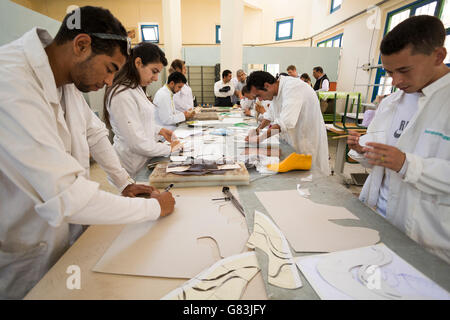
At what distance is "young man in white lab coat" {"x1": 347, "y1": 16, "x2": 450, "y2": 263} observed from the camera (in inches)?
37.1

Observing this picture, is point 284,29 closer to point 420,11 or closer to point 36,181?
point 420,11

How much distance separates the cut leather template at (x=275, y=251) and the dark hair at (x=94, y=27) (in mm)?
780

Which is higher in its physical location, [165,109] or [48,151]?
[48,151]

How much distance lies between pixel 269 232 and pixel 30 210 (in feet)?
2.63

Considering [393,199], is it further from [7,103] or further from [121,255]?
[7,103]

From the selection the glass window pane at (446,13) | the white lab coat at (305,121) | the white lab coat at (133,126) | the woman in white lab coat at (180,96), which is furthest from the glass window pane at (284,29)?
the white lab coat at (133,126)

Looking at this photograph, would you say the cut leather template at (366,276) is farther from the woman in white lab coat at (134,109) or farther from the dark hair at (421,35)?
the woman in white lab coat at (134,109)

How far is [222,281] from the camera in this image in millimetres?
646

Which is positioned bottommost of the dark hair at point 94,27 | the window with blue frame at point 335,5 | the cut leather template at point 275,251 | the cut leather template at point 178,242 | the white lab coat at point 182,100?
the cut leather template at point 178,242

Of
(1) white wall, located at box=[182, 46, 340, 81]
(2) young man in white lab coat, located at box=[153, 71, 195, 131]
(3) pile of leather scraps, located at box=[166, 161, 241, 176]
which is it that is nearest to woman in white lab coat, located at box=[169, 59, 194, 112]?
(2) young man in white lab coat, located at box=[153, 71, 195, 131]

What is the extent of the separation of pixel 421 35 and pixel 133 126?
1560mm

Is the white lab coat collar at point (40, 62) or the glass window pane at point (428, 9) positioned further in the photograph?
the glass window pane at point (428, 9)

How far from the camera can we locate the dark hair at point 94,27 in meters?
0.73

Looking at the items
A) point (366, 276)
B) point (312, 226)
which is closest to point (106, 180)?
point (312, 226)
